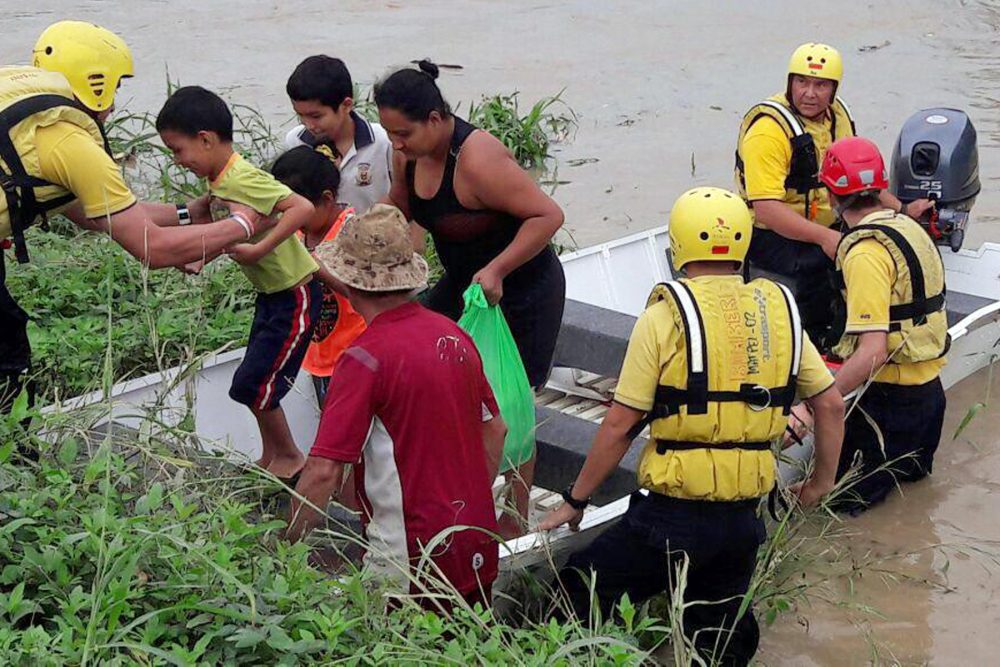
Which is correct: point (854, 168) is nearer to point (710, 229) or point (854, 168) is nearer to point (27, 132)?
point (710, 229)

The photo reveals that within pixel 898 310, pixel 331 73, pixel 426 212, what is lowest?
pixel 898 310

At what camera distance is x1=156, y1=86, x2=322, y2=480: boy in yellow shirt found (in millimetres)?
4488

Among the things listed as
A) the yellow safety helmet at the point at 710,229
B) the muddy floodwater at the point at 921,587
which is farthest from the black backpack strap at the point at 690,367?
the muddy floodwater at the point at 921,587

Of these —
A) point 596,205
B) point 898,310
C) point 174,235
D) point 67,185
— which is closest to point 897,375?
point 898,310

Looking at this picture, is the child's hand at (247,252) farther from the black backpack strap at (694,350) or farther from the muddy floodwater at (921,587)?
the muddy floodwater at (921,587)

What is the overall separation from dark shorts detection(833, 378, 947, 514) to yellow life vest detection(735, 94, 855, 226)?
1.10 m

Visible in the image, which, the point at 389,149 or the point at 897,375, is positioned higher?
the point at 389,149

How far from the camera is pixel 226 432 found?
5441 millimetres

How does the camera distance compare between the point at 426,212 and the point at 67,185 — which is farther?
the point at 426,212

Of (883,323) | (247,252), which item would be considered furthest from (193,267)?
(883,323)

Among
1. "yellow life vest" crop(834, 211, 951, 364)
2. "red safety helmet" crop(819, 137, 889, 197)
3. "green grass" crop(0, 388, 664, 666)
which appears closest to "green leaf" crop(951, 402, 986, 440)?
"yellow life vest" crop(834, 211, 951, 364)

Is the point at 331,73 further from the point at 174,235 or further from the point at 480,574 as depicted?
the point at 480,574

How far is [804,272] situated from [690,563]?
8.87 ft

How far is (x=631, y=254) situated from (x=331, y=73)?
94.0 inches
